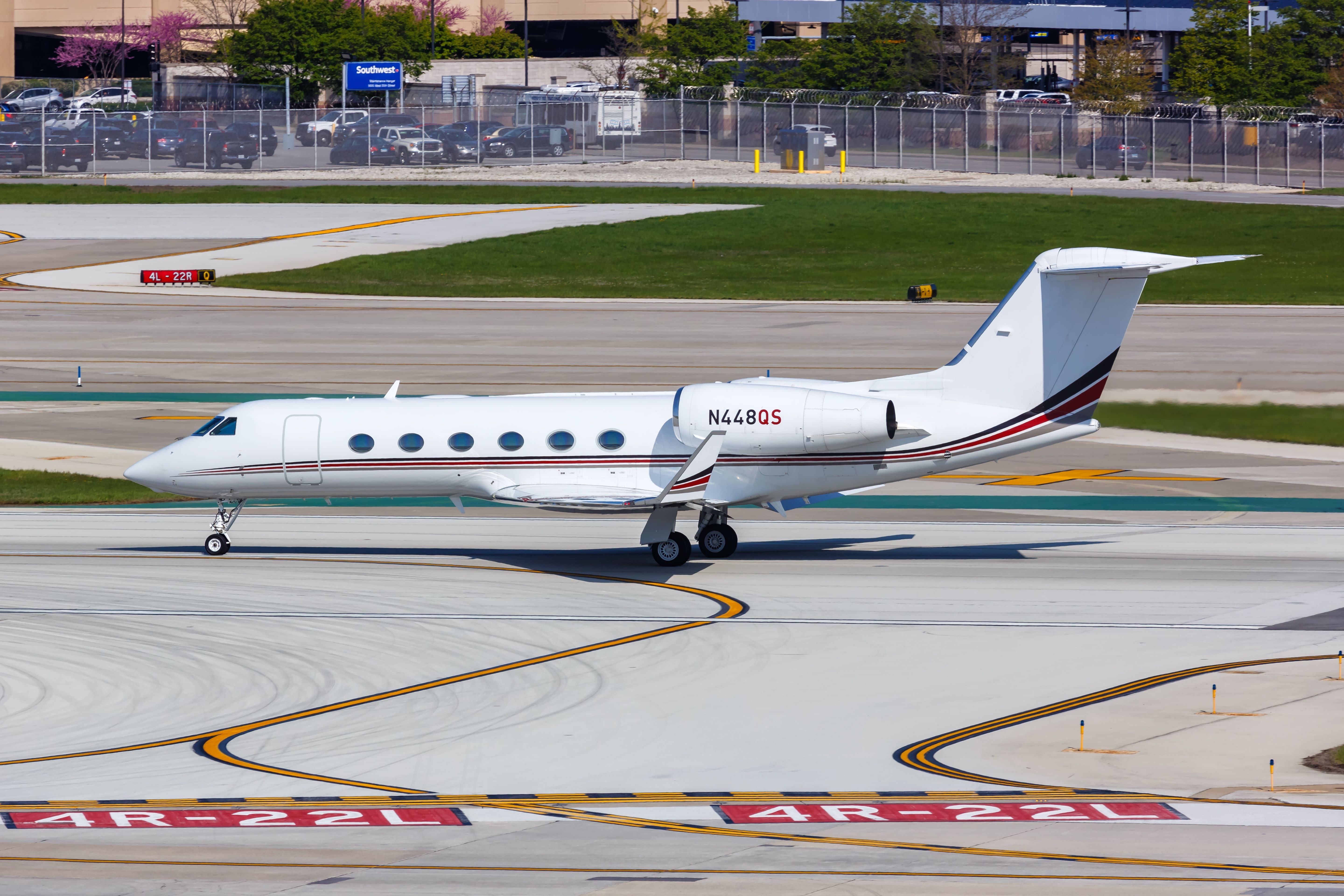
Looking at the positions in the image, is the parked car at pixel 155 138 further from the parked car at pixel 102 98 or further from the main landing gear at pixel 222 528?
the main landing gear at pixel 222 528

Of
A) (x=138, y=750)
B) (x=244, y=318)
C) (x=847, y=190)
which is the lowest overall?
(x=138, y=750)

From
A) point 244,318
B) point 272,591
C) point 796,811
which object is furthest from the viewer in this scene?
point 244,318

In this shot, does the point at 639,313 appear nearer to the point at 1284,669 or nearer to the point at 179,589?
the point at 179,589

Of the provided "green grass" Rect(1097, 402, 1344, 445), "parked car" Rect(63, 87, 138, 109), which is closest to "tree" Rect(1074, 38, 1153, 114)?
"parked car" Rect(63, 87, 138, 109)

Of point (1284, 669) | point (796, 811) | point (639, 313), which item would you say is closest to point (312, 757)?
point (796, 811)

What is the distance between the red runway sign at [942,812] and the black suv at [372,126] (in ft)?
346

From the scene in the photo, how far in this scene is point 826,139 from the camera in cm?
11806

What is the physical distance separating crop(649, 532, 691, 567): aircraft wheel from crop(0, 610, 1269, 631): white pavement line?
3.80 metres

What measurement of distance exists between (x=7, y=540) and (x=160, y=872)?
21.8 m

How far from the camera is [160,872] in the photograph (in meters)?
16.4

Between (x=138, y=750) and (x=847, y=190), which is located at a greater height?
(x=847, y=190)

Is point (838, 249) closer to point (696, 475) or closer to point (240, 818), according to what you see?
point (696, 475)

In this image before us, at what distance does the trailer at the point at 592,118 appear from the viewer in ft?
405

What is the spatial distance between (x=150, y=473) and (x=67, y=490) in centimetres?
961
